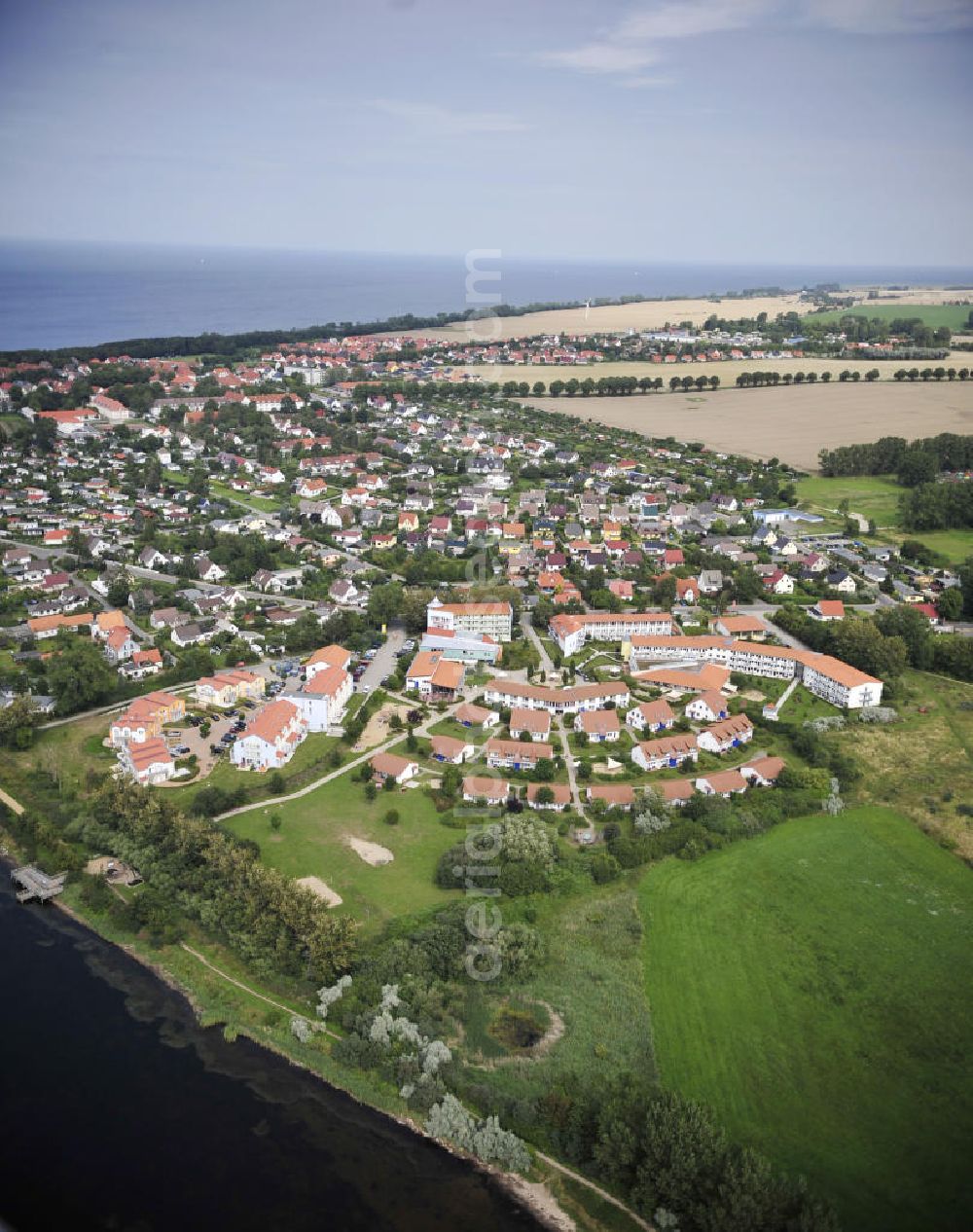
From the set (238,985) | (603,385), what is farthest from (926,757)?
(603,385)

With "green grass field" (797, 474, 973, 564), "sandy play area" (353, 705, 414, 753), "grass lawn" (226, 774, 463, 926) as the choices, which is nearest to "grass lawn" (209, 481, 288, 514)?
"sandy play area" (353, 705, 414, 753)

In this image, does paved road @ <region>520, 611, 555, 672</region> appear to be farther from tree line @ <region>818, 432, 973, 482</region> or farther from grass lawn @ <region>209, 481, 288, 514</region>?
tree line @ <region>818, 432, 973, 482</region>

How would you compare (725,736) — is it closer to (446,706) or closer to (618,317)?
(446,706)

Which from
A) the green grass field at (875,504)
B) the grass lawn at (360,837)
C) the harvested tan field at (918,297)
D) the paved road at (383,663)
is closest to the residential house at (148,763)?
the grass lawn at (360,837)

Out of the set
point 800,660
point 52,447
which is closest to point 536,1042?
point 800,660

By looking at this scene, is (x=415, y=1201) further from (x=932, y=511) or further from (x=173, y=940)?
(x=932, y=511)

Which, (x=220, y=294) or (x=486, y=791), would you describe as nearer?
(x=486, y=791)
